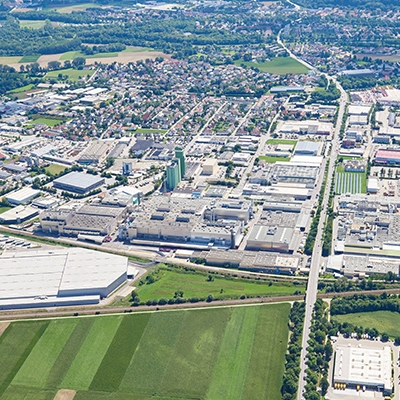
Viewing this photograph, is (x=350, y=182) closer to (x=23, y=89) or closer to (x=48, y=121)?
(x=48, y=121)

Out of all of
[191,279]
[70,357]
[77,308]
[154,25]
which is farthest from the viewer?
[154,25]

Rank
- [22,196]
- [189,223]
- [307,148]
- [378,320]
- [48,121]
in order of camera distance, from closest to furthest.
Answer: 1. [378,320]
2. [189,223]
3. [22,196]
4. [307,148]
5. [48,121]

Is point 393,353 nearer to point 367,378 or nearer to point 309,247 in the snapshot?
point 367,378

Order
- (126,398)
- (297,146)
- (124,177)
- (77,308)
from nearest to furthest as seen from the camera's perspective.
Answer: (126,398), (77,308), (124,177), (297,146)

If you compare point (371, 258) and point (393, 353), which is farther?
point (371, 258)

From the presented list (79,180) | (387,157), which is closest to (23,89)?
(79,180)

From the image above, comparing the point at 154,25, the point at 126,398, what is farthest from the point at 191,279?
the point at 154,25
